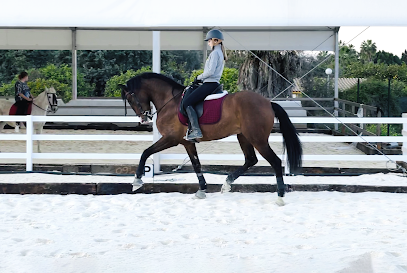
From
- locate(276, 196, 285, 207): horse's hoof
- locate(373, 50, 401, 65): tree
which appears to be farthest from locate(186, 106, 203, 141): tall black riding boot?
locate(373, 50, 401, 65): tree

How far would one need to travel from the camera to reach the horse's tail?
21.7 ft

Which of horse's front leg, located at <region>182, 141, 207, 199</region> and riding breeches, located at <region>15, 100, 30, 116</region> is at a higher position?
riding breeches, located at <region>15, 100, 30, 116</region>

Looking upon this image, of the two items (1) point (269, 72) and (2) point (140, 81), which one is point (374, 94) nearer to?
(1) point (269, 72)

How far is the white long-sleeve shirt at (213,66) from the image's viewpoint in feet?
21.5

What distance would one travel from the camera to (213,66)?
21.5 feet

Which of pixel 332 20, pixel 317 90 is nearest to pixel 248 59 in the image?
pixel 317 90

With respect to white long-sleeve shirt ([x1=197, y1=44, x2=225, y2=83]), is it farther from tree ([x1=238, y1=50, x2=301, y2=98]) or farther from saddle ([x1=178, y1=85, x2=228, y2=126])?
tree ([x1=238, y1=50, x2=301, y2=98])

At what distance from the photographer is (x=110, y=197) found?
6797 millimetres

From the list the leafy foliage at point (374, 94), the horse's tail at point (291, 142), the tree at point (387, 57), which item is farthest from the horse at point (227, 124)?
the tree at point (387, 57)

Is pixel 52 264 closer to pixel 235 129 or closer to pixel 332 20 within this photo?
pixel 235 129

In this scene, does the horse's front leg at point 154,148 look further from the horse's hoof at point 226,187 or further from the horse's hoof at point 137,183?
the horse's hoof at point 226,187

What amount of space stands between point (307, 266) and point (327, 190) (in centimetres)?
328

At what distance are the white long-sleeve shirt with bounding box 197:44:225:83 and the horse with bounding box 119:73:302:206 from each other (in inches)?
11.5

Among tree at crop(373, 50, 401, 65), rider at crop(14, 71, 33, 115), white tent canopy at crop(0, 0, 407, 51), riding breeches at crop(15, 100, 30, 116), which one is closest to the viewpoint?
white tent canopy at crop(0, 0, 407, 51)
